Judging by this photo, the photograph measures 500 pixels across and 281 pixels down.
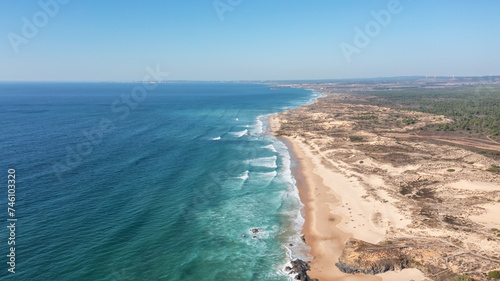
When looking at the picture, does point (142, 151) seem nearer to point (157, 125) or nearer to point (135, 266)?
point (157, 125)

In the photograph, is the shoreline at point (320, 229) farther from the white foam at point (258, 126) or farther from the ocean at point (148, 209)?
the white foam at point (258, 126)

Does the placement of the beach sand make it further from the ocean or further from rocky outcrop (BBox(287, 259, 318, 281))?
the ocean

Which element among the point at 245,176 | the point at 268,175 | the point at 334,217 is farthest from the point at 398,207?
the point at 245,176

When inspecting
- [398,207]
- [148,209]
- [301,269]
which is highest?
[148,209]

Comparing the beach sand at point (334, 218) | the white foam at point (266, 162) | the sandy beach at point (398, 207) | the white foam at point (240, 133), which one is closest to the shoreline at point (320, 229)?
the beach sand at point (334, 218)

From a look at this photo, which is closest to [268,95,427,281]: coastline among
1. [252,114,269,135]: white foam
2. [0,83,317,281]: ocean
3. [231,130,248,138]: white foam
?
[0,83,317,281]: ocean

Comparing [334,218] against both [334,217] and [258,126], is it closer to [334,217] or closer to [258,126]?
[334,217]

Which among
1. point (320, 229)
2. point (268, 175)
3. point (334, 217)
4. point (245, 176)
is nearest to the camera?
point (320, 229)
